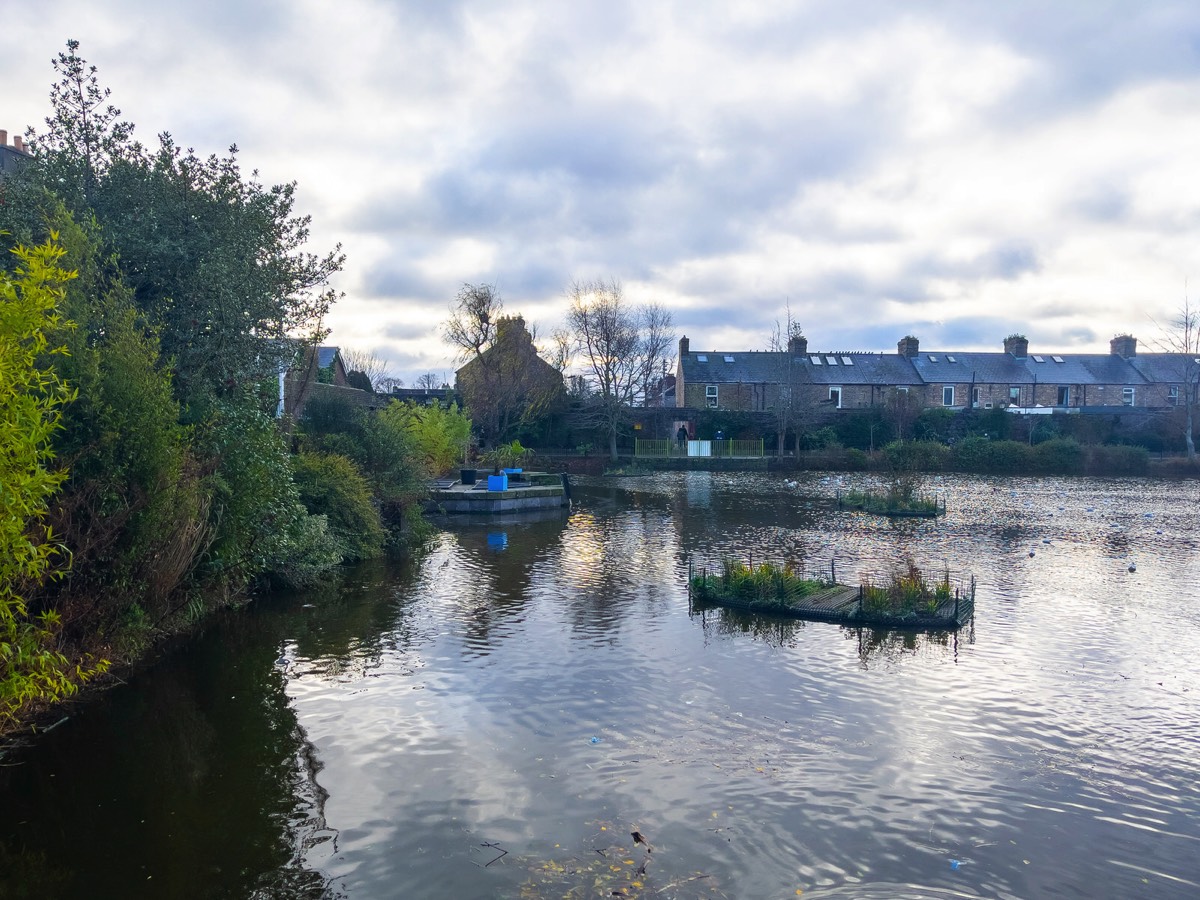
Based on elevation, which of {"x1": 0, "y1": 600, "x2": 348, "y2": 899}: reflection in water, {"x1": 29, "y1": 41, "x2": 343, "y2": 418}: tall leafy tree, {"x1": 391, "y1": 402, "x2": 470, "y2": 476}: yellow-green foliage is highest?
{"x1": 29, "y1": 41, "x2": 343, "y2": 418}: tall leafy tree

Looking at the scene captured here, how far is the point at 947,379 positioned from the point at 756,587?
56.7 metres

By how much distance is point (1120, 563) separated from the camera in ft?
62.6

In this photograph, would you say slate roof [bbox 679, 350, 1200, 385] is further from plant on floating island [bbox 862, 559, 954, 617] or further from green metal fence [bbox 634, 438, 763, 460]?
plant on floating island [bbox 862, 559, 954, 617]

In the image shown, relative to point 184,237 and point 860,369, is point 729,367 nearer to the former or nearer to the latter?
point 860,369

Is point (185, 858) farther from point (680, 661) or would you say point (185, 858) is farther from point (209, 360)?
point (209, 360)

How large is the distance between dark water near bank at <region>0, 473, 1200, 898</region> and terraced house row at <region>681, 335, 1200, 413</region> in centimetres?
4933

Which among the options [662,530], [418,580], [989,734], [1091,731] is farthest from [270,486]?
[662,530]

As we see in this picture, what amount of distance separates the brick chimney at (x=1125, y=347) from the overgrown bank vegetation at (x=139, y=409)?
234 ft

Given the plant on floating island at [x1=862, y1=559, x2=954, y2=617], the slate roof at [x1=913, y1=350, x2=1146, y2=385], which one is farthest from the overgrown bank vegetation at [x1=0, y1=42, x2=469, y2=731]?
the slate roof at [x1=913, y1=350, x2=1146, y2=385]

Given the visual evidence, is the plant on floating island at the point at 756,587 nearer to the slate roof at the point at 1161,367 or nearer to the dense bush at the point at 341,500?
the dense bush at the point at 341,500

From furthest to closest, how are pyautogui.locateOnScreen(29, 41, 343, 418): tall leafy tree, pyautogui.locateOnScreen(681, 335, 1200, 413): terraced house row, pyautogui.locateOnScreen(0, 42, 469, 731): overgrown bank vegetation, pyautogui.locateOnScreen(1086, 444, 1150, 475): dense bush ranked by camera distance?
pyautogui.locateOnScreen(681, 335, 1200, 413): terraced house row → pyautogui.locateOnScreen(1086, 444, 1150, 475): dense bush → pyautogui.locateOnScreen(29, 41, 343, 418): tall leafy tree → pyautogui.locateOnScreen(0, 42, 469, 731): overgrown bank vegetation

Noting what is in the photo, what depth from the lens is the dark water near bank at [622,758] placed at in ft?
20.7

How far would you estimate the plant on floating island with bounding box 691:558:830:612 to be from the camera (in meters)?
14.5

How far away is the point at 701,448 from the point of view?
57250mm
